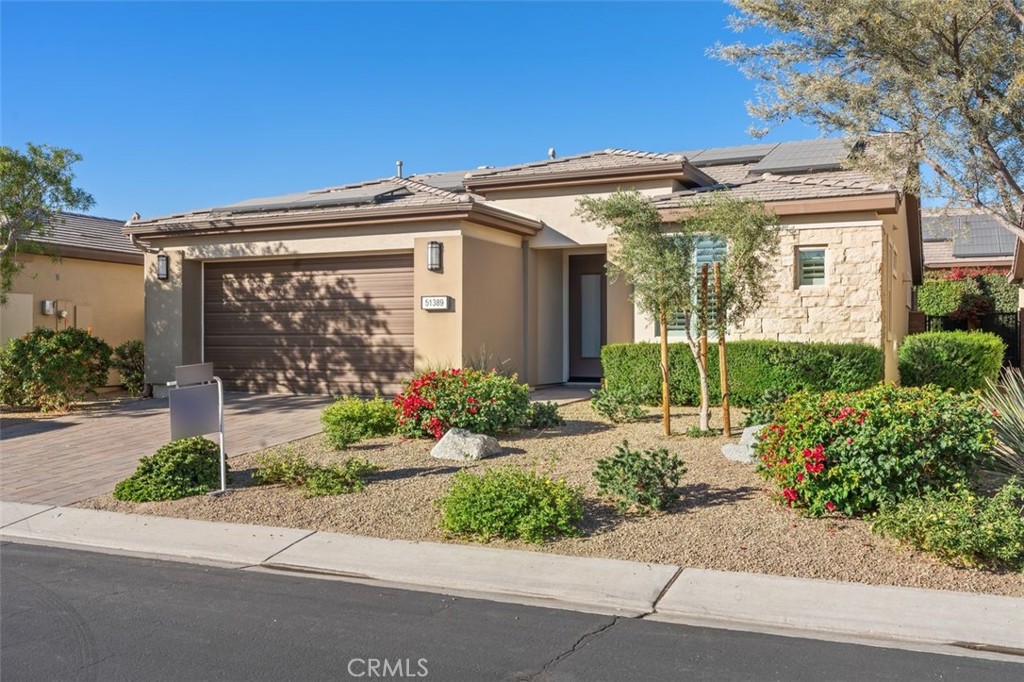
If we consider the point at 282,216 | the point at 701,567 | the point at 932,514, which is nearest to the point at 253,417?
the point at 282,216

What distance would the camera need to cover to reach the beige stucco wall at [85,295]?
59.6 feet

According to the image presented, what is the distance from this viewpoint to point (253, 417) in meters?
13.9

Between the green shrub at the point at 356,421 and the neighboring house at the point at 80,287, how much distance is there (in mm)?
8544

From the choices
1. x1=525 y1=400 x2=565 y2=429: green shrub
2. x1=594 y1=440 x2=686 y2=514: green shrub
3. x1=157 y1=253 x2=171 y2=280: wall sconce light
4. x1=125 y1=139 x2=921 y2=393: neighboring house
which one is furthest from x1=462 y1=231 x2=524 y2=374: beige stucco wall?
x1=594 y1=440 x2=686 y2=514: green shrub

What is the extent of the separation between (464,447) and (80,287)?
13252 millimetres

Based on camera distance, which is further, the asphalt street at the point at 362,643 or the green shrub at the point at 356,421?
the green shrub at the point at 356,421

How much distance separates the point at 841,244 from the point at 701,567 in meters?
8.90

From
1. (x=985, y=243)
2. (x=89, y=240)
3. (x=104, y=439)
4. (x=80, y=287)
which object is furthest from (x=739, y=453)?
(x=985, y=243)

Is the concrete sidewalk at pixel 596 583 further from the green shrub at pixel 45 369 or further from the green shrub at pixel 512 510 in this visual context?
the green shrub at pixel 45 369

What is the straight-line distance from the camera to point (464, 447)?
994 centimetres

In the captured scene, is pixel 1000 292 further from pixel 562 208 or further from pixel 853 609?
pixel 853 609

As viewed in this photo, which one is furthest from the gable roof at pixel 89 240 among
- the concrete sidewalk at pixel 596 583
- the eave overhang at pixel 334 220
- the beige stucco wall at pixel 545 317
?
the concrete sidewalk at pixel 596 583

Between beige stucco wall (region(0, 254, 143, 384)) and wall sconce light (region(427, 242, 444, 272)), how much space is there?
802 centimetres

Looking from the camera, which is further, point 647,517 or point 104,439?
point 104,439
